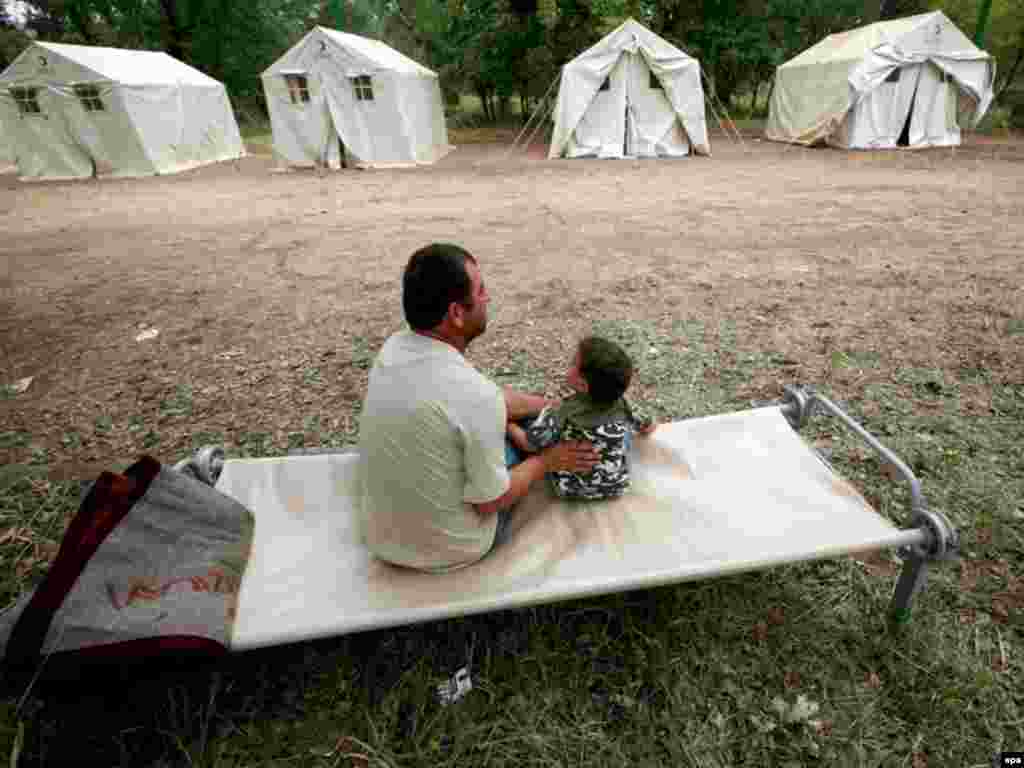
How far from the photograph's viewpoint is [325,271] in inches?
245

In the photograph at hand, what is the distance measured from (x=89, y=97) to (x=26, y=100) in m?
1.57

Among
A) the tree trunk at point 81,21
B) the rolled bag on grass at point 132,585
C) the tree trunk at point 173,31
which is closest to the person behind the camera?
the rolled bag on grass at point 132,585

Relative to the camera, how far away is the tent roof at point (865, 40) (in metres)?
13.4

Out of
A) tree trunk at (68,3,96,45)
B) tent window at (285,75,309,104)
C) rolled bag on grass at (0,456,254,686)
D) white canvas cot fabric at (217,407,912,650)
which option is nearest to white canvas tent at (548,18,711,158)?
tent window at (285,75,309,104)

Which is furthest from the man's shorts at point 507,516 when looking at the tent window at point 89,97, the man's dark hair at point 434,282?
the tent window at point 89,97

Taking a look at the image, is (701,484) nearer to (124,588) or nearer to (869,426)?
(869,426)

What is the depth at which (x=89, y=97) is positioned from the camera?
45.1 feet

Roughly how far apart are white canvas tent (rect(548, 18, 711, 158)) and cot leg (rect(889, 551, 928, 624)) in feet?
48.1

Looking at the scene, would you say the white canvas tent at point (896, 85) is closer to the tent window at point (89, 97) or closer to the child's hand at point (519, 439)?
the child's hand at point (519, 439)

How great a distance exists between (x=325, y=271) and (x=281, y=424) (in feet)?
10.7

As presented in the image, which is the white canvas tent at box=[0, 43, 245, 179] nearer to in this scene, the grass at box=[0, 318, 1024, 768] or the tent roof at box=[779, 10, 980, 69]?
the grass at box=[0, 318, 1024, 768]

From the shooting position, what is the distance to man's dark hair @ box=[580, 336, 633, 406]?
1900mm

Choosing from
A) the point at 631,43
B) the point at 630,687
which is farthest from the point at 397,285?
the point at 631,43

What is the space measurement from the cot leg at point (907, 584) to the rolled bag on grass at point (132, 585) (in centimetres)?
215
